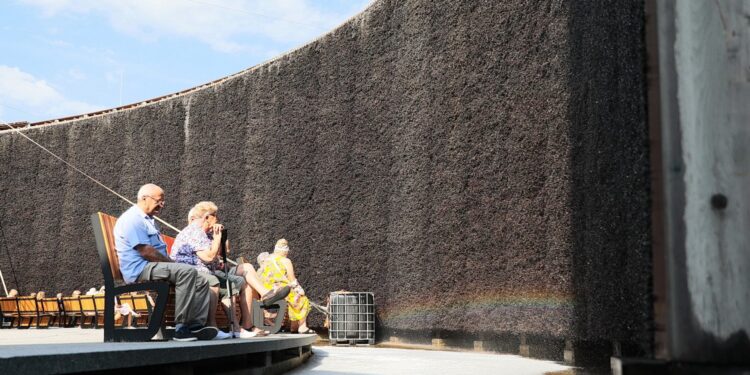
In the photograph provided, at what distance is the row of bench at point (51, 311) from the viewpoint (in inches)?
617

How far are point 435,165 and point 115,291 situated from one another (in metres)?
6.51

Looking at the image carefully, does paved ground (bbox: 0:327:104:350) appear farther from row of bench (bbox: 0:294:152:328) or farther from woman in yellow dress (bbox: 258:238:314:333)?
row of bench (bbox: 0:294:152:328)

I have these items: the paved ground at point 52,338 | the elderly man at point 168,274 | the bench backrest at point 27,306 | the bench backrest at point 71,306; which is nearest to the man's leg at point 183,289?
the elderly man at point 168,274

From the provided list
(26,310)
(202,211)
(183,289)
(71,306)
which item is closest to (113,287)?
(183,289)

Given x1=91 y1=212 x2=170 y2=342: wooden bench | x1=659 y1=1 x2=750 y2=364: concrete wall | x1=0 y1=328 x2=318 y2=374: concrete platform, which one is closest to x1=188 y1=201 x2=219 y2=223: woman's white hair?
x1=91 y1=212 x2=170 y2=342: wooden bench

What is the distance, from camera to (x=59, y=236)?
20.3 meters

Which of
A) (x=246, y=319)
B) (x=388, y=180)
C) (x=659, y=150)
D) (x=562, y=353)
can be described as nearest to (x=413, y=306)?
(x=388, y=180)

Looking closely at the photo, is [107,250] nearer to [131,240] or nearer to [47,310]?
[131,240]

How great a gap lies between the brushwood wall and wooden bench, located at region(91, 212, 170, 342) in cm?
284

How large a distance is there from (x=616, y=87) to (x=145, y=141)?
14780 mm

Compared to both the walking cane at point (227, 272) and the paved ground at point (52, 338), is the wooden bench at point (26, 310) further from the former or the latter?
the walking cane at point (227, 272)

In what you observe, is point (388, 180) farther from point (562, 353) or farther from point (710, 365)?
point (710, 365)

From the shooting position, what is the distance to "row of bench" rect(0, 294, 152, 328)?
617 inches

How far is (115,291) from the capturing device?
5137mm
